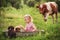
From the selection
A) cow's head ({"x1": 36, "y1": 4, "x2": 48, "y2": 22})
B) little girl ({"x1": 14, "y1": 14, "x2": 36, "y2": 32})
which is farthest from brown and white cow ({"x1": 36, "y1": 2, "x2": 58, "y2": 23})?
little girl ({"x1": 14, "y1": 14, "x2": 36, "y2": 32})

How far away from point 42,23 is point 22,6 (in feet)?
0.70

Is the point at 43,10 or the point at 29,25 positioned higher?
the point at 43,10

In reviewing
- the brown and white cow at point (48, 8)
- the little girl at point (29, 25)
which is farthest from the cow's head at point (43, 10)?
the little girl at point (29, 25)

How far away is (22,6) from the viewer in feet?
2.80

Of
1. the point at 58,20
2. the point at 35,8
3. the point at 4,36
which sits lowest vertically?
the point at 4,36

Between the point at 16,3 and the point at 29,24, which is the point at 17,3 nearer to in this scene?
the point at 16,3

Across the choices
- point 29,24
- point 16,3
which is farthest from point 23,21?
point 16,3

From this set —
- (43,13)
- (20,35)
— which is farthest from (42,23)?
(20,35)

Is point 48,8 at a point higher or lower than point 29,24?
higher

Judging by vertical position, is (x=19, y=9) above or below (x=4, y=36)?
above

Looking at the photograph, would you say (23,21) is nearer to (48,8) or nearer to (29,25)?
(29,25)

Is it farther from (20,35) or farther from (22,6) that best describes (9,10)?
(20,35)

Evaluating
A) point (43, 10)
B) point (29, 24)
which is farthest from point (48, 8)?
point (29, 24)

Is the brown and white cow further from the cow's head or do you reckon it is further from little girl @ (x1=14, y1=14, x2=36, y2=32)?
little girl @ (x1=14, y1=14, x2=36, y2=32)
